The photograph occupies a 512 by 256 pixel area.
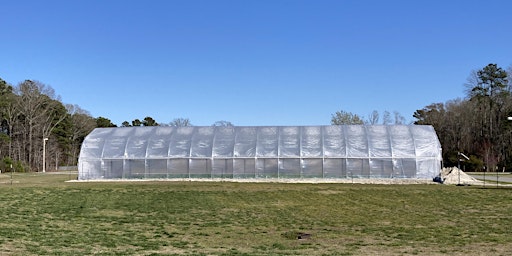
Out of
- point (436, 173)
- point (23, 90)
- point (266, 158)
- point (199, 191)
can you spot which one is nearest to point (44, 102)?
point (23, 90)

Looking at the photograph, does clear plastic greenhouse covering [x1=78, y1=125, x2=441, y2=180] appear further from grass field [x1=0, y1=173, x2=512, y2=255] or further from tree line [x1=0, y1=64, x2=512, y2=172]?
tree line [x1=0, y1=64, x2=512, y2=172]

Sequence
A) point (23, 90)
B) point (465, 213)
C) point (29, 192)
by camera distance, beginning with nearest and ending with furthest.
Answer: point (465, 213) → point (29, 192) → point (23, 90)

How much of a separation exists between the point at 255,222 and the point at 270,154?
26.4m

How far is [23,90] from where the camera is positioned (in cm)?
8444

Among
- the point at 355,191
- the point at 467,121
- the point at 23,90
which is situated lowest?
the point at 355,191

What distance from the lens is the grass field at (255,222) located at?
1451 cm

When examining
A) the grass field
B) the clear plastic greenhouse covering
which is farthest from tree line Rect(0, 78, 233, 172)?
the grass field

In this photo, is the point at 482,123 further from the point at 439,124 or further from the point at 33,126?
the point at 33,126

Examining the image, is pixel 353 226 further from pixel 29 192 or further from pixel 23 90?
pixel 23 90

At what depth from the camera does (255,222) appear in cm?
2070

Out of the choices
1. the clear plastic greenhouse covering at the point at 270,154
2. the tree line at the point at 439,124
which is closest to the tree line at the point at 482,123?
the tree line at the point at 439,124

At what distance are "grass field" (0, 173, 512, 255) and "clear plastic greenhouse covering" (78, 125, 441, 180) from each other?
11892 mm

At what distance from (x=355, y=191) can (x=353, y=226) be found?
15091 mm

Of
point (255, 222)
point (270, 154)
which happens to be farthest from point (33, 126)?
point (255, 222)
